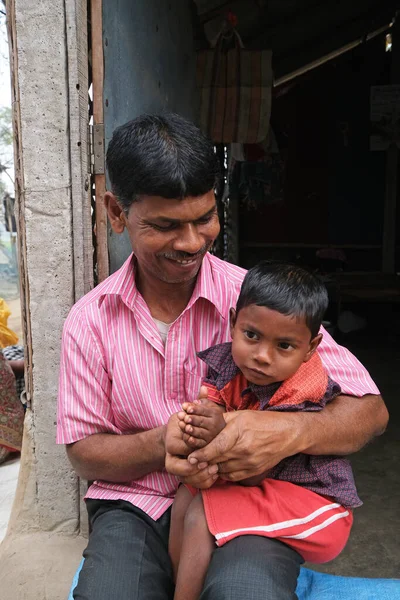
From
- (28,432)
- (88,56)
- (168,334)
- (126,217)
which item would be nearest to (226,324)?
(168,334)

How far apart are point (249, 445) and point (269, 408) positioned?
0.18 meters

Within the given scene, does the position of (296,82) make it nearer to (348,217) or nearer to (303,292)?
(348,217)

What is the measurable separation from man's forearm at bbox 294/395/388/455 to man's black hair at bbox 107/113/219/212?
29.0 inches

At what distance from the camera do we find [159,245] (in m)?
1.70

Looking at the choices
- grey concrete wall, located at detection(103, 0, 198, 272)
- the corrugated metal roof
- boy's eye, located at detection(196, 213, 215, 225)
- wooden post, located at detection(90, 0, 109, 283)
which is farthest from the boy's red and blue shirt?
the corrugated metal roof

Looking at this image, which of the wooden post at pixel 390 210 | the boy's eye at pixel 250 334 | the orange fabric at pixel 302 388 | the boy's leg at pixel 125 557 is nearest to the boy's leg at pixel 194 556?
the boy's leg at pixel 125 557

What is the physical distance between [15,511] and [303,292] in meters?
1.64

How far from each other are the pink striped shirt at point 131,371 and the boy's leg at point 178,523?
6.1 inches

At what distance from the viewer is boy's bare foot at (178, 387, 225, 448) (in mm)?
1420

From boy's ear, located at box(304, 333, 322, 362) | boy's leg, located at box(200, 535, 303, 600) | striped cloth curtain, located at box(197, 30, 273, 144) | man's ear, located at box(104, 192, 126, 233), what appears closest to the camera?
boy's leg, located at box(200, 535, 303, 600)

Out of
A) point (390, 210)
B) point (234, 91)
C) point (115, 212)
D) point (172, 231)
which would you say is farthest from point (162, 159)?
point (390, 210)

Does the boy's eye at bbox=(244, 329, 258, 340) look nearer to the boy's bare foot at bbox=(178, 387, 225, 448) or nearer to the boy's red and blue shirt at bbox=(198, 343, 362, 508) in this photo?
the boy's red and blue shirt at bbox=(198, 343, 362, 508)

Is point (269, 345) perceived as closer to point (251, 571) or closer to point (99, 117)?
point (251, 571)

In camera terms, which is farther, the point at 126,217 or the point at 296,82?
the point at 296,82
